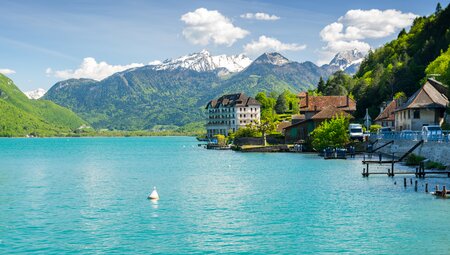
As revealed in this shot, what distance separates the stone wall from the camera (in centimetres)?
5709

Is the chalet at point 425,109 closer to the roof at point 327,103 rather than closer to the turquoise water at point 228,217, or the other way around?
the turquoise water at point 228,217

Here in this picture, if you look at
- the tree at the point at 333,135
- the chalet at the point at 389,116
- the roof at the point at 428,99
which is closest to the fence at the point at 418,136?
the roof at the point at 428,99

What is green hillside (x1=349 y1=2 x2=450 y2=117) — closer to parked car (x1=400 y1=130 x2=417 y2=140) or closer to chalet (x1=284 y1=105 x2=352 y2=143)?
chalet (x1=284 y1=105 x2=352 y2=143)

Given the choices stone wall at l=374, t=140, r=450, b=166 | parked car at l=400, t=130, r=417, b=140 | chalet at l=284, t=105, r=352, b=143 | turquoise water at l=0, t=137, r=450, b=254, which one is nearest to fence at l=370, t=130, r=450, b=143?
parked car at l=400, t=130, r=417, b=140

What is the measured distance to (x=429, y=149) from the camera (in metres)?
63.4

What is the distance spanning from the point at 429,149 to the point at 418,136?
292 inches

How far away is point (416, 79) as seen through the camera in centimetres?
12888

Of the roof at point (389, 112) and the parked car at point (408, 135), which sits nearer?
the parked car at point (408, 135)

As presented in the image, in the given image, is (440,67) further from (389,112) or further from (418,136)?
(418,136)

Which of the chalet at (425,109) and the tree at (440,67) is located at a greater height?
the tree at (440,67)

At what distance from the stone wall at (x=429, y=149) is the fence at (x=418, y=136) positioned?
21.6 inches

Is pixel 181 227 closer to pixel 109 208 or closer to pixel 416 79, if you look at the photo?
pixel 109 208

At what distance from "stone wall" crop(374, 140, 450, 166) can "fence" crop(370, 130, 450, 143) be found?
55 centimetres

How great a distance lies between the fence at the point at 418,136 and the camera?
6067 cm
